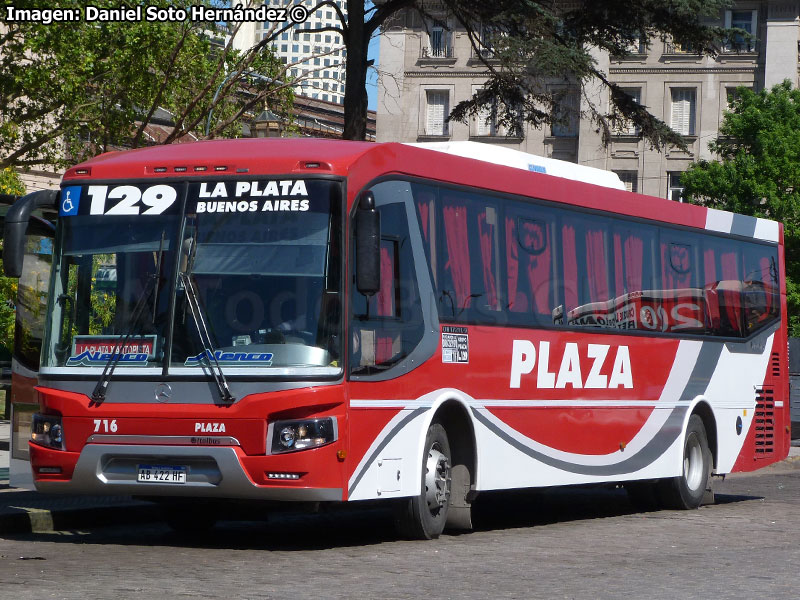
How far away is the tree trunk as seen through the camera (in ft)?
67.5

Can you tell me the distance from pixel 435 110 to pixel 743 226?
54331 mm

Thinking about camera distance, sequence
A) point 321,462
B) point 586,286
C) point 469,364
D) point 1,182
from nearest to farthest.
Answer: point 321,462, point 469,364, point 586,286, point 1,182

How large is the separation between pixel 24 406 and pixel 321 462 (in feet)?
11.9

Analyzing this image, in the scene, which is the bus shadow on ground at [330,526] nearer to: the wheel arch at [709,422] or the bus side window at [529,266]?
the wheel arch at [709,422]

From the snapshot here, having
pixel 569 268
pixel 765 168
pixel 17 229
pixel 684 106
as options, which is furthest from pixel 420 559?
Result: pixel 684 106

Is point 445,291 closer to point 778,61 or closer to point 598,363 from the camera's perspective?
point 598,363

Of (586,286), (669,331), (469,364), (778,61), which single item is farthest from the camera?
(778,61)

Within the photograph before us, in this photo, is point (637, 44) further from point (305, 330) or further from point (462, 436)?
point (305, 330)

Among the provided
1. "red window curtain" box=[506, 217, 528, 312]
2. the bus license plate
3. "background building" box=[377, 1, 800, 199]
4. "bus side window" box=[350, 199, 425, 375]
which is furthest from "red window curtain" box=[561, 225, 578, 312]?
"background building" box=[377, 1, 800, 199]

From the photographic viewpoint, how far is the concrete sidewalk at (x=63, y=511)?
41.1 ft

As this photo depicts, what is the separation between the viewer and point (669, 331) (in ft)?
53.2

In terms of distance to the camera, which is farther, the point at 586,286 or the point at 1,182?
the point at 1,182

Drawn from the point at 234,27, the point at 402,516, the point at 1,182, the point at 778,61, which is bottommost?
the point at 402,516

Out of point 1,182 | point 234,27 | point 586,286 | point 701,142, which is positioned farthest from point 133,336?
point 701,142
